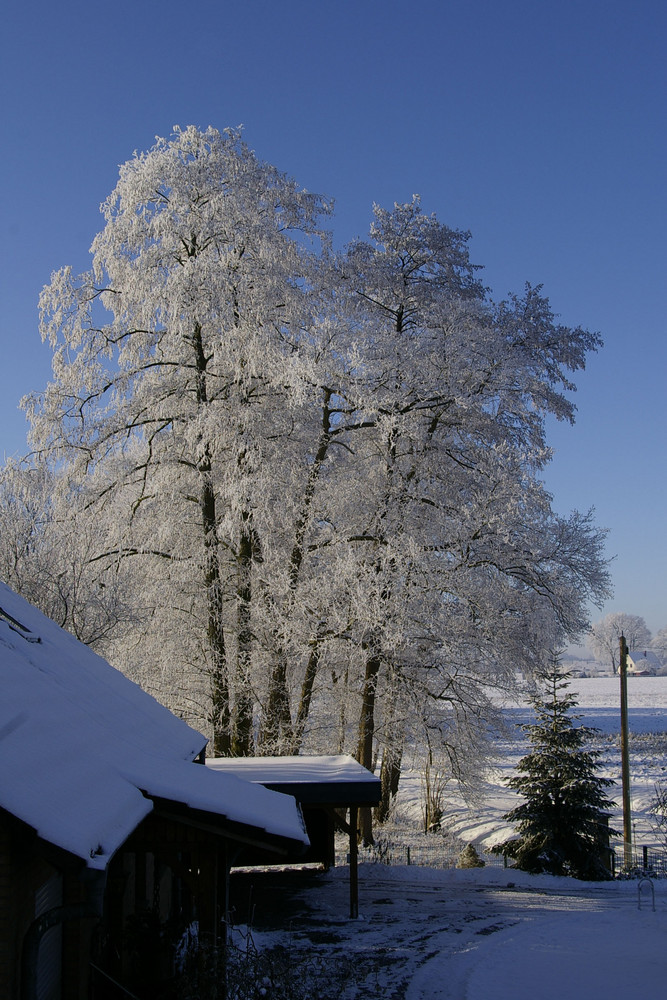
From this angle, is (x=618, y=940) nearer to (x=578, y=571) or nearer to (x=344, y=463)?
(x=578, y=571)

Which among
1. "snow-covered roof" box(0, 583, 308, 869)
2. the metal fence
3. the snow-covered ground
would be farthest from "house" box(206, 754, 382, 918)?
the metal fence

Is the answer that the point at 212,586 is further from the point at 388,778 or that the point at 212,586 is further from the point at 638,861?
the point at 638,861

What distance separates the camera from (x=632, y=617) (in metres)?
144

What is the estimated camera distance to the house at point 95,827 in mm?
4512

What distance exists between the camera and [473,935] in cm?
1163

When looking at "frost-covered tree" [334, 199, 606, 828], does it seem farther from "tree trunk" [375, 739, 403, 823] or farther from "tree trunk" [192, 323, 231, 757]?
"tree trunk" [192, 323, 231, 757]

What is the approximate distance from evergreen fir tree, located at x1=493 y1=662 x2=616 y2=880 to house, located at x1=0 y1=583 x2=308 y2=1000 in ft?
32.2

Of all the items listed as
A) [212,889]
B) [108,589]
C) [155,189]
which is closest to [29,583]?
[108,589]

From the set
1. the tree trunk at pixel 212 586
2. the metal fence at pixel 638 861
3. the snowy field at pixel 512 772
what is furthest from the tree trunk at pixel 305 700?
the metal fence at pixel 638 861

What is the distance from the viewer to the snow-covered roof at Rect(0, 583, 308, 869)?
4418mm

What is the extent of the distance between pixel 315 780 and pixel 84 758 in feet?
25.7

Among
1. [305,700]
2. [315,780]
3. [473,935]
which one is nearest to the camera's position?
[473,935]

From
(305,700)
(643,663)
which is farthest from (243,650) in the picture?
(643,663)

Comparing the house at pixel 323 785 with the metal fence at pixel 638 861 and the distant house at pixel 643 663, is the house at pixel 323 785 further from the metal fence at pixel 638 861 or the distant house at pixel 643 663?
the distant house at pixel 643 663
